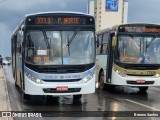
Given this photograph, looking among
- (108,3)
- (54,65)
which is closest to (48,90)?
(54,65)

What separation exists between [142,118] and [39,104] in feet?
15.5

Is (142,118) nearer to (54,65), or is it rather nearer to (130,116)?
(130,116)

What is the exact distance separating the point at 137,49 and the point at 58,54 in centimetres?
599

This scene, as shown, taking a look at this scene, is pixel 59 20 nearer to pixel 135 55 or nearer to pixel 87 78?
pixel 87 78

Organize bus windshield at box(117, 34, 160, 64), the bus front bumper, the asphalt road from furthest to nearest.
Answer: bus windshield at box(117, 34, 160, 64)
the bus front bumper
the asphalt road

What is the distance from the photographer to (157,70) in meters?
20.5

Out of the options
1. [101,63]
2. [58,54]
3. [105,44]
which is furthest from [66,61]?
[101,63]

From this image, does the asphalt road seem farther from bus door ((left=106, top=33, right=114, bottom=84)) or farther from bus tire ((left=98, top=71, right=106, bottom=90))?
bus tire ((left=98, top=71, right=106, bottom=90))

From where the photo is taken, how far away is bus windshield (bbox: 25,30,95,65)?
15.6 meters

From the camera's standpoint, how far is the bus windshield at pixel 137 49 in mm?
20531

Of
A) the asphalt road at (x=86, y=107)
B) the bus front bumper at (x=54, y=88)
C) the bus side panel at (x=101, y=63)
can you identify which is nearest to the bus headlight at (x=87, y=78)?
the bus front bumper at (x=54, y=88)

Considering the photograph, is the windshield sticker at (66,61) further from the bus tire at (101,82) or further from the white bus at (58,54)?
the bus tire at (101,82)

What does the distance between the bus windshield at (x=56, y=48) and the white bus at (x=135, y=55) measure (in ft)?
15.8

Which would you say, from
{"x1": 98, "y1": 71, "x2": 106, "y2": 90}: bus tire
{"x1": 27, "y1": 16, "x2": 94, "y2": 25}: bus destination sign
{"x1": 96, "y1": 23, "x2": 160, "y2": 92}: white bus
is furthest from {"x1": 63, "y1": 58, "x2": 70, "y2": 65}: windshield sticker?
{"x1": 98, "y1": 71, "x2": 106, "y2": 90}: bus tire
